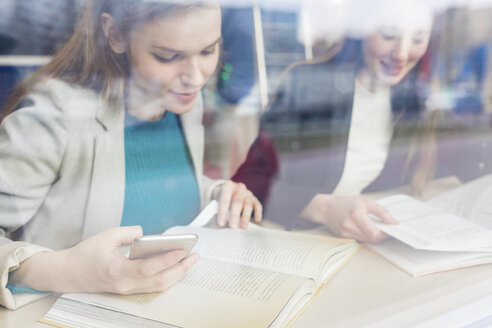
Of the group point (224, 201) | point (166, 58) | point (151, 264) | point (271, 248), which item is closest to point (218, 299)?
point (151, 264)

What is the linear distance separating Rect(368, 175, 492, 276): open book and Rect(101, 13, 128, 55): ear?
710 millimetres

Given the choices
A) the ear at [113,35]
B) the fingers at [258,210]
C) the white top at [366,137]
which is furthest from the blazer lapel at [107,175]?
the white top at [366,137]

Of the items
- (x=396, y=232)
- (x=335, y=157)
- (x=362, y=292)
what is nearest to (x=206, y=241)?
(x=362, y=292)

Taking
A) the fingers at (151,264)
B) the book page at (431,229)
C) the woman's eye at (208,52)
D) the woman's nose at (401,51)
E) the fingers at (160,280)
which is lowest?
the book page at (431,229)

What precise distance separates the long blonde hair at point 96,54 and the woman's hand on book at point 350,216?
0.62 m

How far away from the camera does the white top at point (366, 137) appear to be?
1.40 m

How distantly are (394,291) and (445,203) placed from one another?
20.7 inches

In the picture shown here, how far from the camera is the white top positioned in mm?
1396

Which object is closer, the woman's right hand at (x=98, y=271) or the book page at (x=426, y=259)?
the woman's right hand at (x=98, y=271)

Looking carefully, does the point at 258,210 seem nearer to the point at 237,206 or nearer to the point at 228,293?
the point at 237,206

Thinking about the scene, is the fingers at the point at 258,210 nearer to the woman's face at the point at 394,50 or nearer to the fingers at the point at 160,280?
the fingers at the point at 160,280

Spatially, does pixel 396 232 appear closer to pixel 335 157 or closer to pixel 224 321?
pixel 335 157

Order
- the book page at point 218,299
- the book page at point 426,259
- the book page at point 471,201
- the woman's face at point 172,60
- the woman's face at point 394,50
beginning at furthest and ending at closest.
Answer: the woman's face at point 394,50 < the book page at point 471,201 < the book page at point 426,259 < the woman's face at point 172,60 < the book page at point 218,299

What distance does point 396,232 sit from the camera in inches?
40.1
